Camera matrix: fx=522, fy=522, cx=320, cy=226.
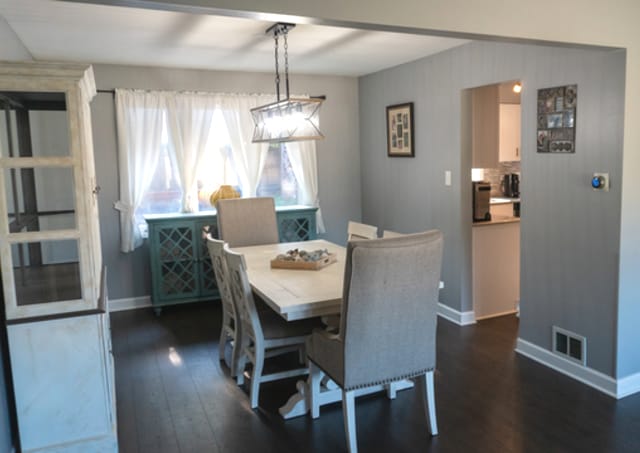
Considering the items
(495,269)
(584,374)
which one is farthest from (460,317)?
(584,374)

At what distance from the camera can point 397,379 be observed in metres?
2.56

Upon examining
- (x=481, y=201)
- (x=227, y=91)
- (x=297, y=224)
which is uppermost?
(x=227, y=91)

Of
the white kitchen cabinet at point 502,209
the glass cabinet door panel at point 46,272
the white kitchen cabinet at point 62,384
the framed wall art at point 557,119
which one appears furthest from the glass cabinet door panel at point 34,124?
the white kitchen cabinet at point 502,209

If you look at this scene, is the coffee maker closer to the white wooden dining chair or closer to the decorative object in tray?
the decorative object in tray

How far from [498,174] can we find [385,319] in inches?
165

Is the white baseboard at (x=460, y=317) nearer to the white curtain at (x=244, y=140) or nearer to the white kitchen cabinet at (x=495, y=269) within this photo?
the white kitchen cabinet at (x=495, y=269)

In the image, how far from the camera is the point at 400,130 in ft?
16.3

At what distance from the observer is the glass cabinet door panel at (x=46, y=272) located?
7.65ft

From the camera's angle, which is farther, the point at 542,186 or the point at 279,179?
the point at 279,179

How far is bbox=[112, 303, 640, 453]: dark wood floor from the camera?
262cm

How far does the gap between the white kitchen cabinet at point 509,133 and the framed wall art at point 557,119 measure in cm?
169

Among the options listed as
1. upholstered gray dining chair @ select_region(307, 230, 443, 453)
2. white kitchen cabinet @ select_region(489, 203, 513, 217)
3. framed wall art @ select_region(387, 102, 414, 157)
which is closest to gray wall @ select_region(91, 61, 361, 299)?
framed wall art @ select_region(387, 102, 414, 157)

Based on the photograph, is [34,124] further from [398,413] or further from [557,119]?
[557,119]

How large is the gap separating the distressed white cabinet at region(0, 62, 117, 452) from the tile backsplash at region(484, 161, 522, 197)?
4705mm
